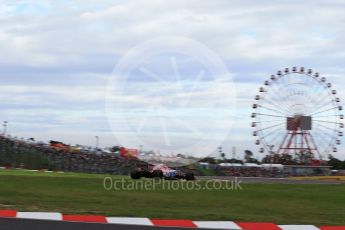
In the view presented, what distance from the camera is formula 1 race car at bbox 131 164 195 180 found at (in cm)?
2395

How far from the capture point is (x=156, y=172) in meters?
24.2

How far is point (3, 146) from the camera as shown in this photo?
3753 cm

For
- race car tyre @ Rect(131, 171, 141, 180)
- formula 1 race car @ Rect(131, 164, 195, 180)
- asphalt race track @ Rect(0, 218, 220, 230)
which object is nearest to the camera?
asphalt race track @ Rect(0, 218, 220, 230)

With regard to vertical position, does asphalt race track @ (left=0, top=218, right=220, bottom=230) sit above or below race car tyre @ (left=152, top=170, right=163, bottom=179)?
below

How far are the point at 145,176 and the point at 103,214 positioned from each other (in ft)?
51.8

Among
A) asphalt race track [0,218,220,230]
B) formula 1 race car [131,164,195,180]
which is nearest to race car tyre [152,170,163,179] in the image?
formula 1 race car [131,164,195,180]

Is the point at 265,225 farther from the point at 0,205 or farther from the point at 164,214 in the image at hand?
the point at 0,205

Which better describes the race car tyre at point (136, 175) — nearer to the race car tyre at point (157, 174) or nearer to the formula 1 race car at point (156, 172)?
the formula 1 race car at point (156, 172)

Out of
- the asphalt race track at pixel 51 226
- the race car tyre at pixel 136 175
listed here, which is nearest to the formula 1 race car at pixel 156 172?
the race car tyre at pixel 136 175

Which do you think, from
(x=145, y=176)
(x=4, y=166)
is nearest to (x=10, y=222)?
(x=145, y=176)

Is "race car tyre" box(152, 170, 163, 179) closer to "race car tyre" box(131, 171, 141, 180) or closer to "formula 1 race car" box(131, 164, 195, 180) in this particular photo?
"formula 1 race car" box(131, 164, 195, 180)

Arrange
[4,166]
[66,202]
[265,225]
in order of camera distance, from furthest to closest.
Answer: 1. [4,166]
2. [66,202]
3. [265,225]

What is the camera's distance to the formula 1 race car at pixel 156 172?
24.0m

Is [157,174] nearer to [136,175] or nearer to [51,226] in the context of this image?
[136,175]
